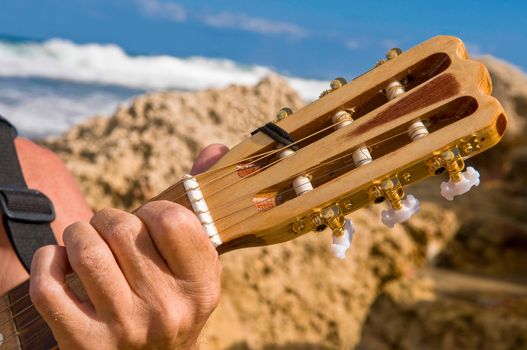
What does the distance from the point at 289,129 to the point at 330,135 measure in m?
0.09

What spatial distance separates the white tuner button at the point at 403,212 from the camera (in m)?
1.12

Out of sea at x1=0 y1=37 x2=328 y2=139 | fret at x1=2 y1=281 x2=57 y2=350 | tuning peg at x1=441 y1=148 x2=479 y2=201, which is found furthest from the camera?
sea at x1=0 y1=37 x2=328 y2=139

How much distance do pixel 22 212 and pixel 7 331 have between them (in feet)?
1.42

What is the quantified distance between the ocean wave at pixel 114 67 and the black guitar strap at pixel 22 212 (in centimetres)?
1482

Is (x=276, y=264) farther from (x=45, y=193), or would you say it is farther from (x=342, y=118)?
(x=342, y=118)

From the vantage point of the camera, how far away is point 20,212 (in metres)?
1.75

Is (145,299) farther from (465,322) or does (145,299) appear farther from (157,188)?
(465,322)

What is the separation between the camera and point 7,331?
4.59 ft

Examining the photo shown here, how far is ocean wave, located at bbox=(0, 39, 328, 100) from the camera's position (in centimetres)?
1719

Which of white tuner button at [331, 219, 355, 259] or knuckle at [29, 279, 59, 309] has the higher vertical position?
knuckle at [29, 279, 59, 309]

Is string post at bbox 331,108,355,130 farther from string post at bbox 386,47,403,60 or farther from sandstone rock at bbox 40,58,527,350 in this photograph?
sandstone rock at bbox 40,58,527,350

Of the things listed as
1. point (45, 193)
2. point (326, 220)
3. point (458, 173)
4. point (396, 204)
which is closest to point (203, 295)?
point (326, 220)

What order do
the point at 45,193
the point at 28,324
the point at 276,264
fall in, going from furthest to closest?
the point at 276,264
the point at 45,193
the point at 28,324

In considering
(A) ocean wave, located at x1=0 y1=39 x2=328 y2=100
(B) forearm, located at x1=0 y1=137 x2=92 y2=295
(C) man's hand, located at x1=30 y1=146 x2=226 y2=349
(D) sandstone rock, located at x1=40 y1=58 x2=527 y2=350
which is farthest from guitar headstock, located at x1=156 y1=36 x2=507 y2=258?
(A) ocean wave, located at x1=0 y1=39 x2=328 y2=100
